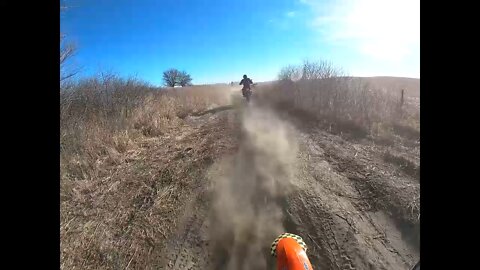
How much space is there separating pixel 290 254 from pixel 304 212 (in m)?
2.35

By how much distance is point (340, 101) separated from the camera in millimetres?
9477

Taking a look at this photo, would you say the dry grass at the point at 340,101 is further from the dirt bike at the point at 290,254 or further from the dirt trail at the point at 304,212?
the dirt bike at the point at 290,254

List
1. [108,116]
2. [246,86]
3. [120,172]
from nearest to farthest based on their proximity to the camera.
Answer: [120,172] → [108,116] → [246,86]

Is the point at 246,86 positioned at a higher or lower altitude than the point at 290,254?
A: higher

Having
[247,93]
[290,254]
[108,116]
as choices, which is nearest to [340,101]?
[247,93]

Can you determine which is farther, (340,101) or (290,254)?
(340,101)

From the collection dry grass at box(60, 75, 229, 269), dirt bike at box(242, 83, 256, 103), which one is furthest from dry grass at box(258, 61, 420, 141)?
dry grass at box(60, 75, 229, 269)

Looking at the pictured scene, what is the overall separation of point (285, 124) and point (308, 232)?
18.3ft

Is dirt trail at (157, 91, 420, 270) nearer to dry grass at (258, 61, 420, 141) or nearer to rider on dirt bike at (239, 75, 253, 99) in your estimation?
dry grass at (258, 61, 420, 141)

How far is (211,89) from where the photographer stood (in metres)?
14.3

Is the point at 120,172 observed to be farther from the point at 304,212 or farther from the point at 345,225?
the point at 345,225
